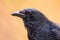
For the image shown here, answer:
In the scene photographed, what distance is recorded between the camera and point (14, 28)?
3125 millimetres

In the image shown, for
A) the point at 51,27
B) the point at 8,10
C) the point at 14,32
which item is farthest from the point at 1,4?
the point at 51,27

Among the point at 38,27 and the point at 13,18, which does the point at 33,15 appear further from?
the point at 13,18

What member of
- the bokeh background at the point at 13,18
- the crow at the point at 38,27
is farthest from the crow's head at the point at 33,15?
the bokeh background at the point at 13,18

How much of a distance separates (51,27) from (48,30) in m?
0.03

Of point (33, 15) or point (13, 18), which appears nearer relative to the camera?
point (33, 15)

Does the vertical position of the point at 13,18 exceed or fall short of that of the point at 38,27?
it exceeds it

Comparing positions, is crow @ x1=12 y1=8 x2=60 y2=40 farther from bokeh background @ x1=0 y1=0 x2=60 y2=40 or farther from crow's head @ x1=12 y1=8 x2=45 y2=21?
bokeh background @ x1=0 y1=0 x2=60 y2=40

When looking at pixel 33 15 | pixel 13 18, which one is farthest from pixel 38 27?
pixel 13 18

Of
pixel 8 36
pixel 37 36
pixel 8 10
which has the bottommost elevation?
pixel 37 36

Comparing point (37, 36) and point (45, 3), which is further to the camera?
point (45, 3)

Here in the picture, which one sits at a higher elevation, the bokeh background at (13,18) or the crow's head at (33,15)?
the bokeh background at (13,18)

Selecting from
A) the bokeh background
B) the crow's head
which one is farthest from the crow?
the bokeh background

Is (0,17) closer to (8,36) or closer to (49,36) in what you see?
(8,36)

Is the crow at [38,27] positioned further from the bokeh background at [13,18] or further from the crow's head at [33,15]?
the bokeh background at [13,18]
